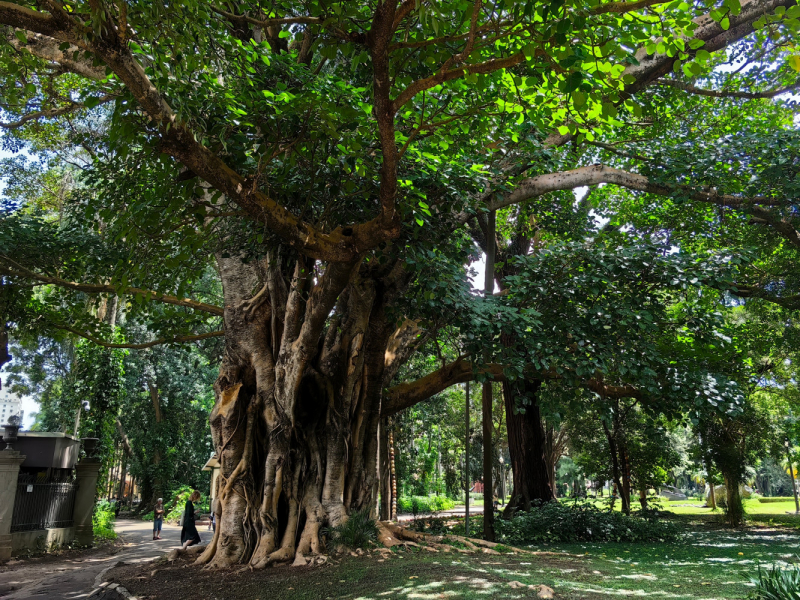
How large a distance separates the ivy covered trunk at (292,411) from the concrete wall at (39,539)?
6.99m

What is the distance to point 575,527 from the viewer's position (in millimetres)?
12211

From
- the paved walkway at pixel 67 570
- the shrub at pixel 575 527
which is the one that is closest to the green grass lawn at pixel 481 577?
the paved walkway at pixel 67 570

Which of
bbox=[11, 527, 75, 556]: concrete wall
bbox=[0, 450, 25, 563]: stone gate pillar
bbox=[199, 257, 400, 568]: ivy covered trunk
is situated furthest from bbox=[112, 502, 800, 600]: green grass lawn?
bbox=[11, 527, 75, 556]: concrete wall

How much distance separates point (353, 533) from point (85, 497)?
10488 millimetres

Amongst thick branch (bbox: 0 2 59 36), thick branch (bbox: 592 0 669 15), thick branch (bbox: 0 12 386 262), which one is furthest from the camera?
thick branch (bbox: 592 0 669 15)

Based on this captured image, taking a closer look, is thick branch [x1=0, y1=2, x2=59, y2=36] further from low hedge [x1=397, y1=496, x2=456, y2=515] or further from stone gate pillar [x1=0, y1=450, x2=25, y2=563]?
low hedge [x1=397, y1=496, x2=456, y2=515]

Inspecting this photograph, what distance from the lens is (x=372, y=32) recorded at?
3.60 metres

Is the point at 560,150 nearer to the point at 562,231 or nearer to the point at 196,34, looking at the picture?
the point at 562,231

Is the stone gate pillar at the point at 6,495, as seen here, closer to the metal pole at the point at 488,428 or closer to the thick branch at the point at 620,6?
the metal pole at the point at 488,428

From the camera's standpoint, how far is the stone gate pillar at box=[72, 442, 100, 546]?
1418 centimetres

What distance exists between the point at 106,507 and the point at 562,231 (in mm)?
17209

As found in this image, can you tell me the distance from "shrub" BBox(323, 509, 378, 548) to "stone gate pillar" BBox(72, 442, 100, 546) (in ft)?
32.7

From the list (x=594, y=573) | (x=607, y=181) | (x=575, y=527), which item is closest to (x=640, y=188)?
(x=607, y=181)

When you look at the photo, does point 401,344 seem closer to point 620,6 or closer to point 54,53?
point 54,53
